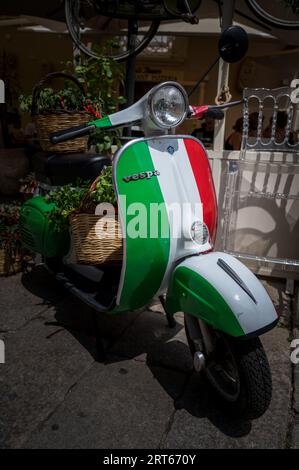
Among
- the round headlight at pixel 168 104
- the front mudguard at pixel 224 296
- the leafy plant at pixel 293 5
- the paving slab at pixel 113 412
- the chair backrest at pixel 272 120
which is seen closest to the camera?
the front mudguard at pixel 224 296

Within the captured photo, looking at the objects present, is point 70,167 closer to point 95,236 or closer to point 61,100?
point 61,100

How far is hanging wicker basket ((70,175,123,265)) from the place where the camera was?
2.16m

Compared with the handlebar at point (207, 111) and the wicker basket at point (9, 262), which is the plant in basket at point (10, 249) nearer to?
the wicker basket at point (9, 262)

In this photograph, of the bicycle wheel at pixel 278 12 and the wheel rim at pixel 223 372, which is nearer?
the wheel rim at pixel 223 372

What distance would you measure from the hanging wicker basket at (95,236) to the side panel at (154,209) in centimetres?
32

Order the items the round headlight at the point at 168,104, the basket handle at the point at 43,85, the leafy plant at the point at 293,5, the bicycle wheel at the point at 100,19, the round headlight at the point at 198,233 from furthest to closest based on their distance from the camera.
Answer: the bicycle wheel at the point at 100,19, the leafy plant at the point at 293,5, the basket handle at the point at 43,85, the round headlight at the point at 198,233, the round headlight at the point at 168,104

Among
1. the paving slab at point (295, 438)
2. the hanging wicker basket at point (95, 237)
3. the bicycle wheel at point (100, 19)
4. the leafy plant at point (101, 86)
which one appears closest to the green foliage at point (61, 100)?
the leafy plant at point (101, 86)

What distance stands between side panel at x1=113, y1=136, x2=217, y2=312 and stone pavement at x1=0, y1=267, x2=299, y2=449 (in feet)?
1.69

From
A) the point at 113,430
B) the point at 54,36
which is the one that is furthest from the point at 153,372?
the point at 54,36

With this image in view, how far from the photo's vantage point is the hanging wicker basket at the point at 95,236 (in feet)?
7.09

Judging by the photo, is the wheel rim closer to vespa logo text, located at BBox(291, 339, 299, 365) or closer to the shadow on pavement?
the shadow on pavement

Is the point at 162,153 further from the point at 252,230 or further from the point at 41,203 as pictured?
the point at 252,230

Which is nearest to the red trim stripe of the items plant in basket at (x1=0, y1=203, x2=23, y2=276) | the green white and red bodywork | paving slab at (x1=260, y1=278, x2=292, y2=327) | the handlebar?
the green white and red bodywork

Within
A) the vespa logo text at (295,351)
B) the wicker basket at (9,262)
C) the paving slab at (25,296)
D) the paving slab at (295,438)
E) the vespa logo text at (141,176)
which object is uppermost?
the vespa logo text at (141,176)
